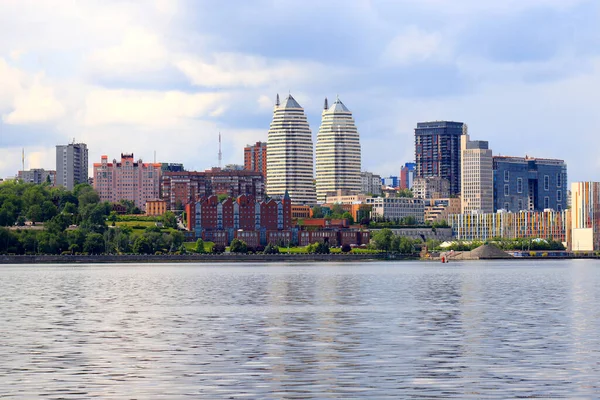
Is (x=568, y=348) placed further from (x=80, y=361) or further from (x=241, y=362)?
(x=80, y=361)

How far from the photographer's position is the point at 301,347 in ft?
143

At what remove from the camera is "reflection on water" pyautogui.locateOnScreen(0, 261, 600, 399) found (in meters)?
32.8

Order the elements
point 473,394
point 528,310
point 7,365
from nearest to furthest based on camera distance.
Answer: point 473,394 → point 7,365 → point 528,310

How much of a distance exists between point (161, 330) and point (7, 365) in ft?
45.9

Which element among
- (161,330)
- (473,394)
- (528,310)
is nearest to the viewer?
(473,394)

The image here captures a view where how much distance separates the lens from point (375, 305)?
2714 inches

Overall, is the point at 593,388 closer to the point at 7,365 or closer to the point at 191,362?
the point at 191,362

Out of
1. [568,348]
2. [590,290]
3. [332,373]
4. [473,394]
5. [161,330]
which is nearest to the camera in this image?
[473,394]

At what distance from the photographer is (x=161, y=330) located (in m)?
51.7

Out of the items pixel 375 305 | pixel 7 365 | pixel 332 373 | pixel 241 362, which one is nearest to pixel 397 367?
pixel 332 373

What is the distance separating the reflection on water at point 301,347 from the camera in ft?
108

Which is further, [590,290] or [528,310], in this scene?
[590,290]

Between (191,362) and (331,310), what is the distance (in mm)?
26181

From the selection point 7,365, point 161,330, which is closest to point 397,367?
point 7,365
